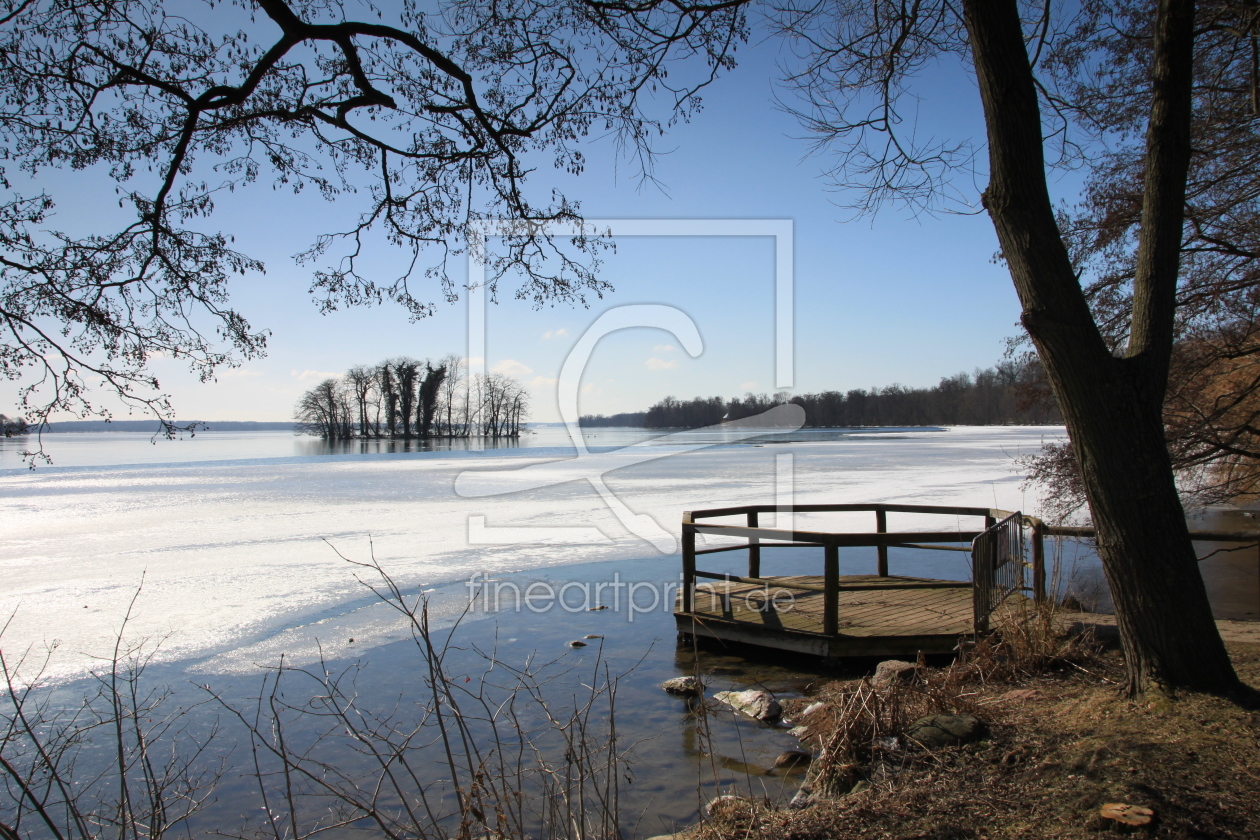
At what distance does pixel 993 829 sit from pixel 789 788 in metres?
1.91

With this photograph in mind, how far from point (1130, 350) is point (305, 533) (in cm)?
1454

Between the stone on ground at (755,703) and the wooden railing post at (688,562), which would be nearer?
the stone on ground at (755,703)

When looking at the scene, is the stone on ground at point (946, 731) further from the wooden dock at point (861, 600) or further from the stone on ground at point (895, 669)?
the wooden dock at point (861, 600)

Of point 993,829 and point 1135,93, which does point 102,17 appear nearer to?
point 993,829

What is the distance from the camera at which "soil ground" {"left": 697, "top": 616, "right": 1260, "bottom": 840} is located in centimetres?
287

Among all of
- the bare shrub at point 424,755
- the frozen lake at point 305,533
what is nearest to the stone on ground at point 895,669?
the bare shrub at point 424,755

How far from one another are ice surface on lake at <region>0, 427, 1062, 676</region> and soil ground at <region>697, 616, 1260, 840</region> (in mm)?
3174

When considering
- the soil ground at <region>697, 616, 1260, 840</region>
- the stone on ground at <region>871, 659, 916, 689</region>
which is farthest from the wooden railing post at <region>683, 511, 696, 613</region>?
the soil ground at <region>697, 616, 1260, 840</region>

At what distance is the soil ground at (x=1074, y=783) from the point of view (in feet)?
9.41

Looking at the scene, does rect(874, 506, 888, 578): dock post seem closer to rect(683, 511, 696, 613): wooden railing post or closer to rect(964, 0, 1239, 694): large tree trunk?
rect(683, 511, 696, 613): wooden railing post

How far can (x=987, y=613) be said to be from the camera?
629cm

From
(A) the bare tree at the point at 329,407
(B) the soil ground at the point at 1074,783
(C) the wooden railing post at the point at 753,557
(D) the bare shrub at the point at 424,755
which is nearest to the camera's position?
(B) the soil ground at the point at 1074,783

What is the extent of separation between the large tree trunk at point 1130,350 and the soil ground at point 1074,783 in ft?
1.20

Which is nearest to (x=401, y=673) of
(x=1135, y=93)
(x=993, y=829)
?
(x=993, y=829)
